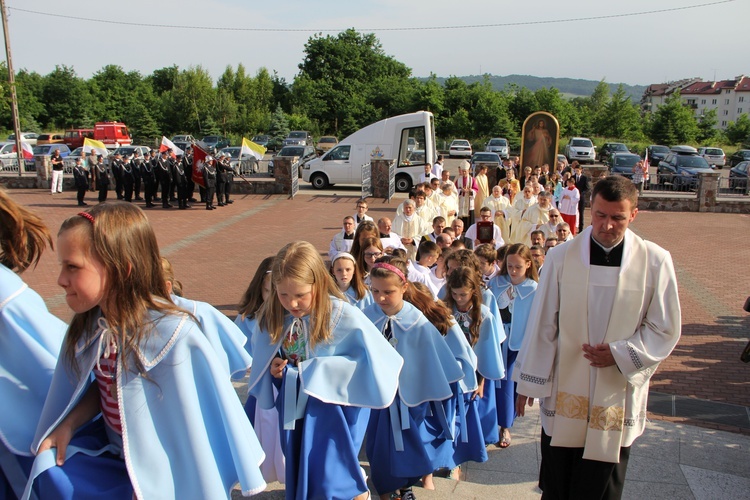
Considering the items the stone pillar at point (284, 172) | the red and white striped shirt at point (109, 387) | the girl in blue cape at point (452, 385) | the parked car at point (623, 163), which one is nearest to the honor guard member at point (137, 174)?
the stone pillar at point (284, 172)

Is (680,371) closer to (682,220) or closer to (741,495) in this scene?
(741,495)

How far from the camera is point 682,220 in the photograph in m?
19.0

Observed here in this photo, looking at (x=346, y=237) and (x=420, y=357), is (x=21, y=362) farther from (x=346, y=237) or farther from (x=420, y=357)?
(x=346, y=237)

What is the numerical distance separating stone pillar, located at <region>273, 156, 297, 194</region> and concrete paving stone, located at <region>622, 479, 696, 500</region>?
18.8 meters

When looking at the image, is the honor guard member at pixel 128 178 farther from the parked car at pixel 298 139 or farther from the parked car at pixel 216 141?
the parked car at pixel 216 141

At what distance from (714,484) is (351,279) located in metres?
2.99

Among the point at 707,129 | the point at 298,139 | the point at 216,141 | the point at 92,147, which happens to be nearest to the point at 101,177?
the point at 92,147

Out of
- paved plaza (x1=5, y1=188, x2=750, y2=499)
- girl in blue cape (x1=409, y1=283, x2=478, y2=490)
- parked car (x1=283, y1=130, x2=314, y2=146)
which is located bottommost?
paved plaza (x1=5, y1=188, x2=750, y2=499)

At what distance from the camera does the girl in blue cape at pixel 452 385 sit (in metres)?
4.45

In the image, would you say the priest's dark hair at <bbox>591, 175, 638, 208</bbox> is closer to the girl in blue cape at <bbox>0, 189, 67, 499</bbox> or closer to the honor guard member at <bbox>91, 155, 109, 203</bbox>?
the girl in blue cape at <bbox>0, 189, 67, 499</bbox>

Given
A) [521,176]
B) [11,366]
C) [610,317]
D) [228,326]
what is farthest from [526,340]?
[521,176]

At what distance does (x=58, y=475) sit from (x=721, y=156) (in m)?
45.1

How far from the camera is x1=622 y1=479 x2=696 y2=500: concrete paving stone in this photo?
4.38m

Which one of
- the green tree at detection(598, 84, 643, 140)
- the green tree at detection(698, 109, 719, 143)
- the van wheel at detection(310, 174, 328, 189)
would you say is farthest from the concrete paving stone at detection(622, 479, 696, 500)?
the green tree at detection(698, 109, 719, 143)
